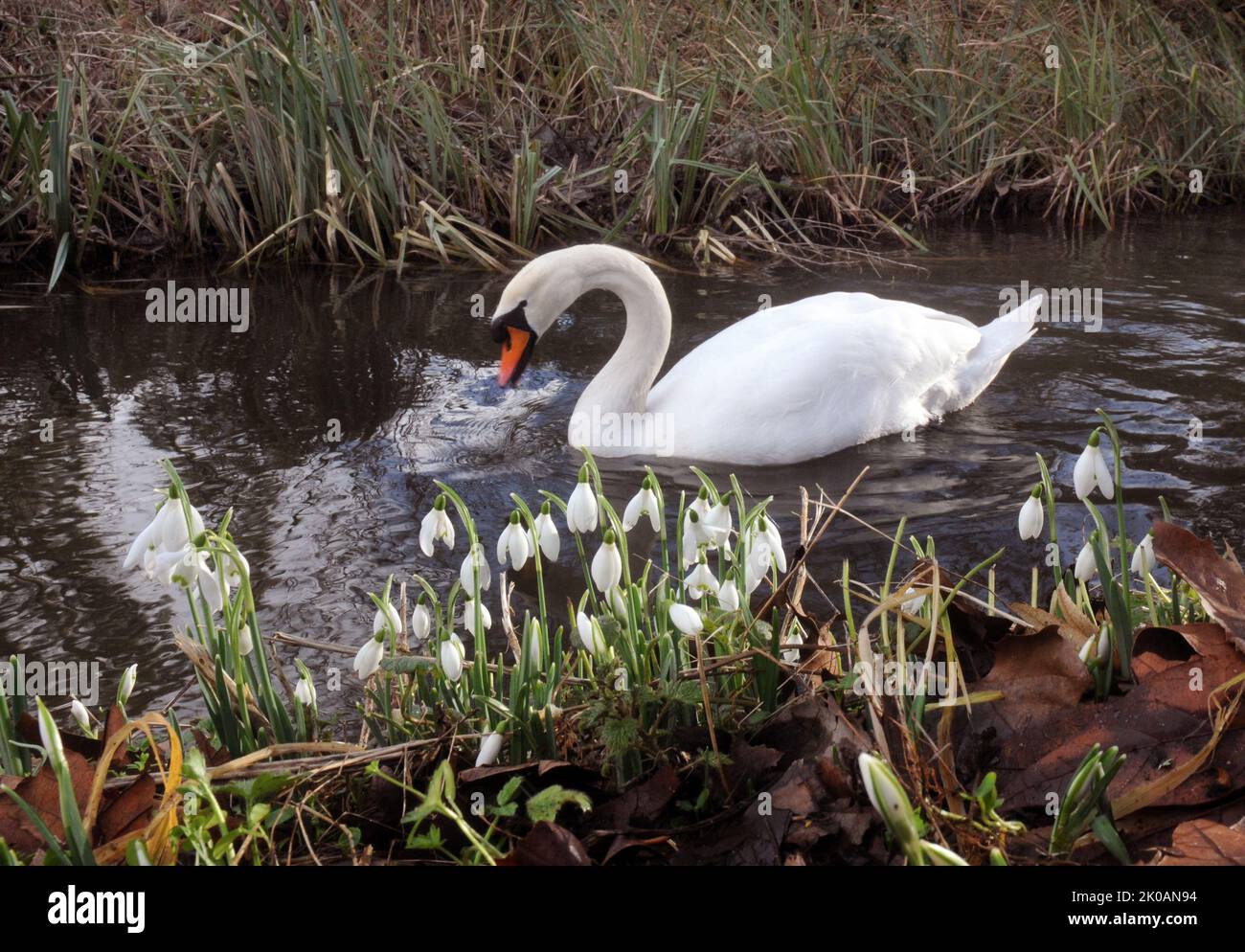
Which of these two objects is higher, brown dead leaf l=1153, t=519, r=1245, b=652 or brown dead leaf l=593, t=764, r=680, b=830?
brown dead leaf l=1153, t=519, r=1245, b=652

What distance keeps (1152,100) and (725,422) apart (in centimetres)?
633

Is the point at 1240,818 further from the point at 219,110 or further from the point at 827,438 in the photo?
the point at 219,110

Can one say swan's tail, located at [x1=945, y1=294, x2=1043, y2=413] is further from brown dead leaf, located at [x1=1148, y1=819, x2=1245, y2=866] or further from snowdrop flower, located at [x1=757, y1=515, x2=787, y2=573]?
brown dead leaf, located at [x1=1148, y1=819, x2=1245, y2=866]

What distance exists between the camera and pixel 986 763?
2.18m

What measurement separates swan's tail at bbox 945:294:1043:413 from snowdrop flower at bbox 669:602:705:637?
387cm

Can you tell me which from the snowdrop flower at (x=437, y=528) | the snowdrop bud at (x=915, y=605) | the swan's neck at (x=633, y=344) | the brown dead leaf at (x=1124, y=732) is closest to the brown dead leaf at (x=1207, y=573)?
the brown dead leaf at (x=1124, y=732)

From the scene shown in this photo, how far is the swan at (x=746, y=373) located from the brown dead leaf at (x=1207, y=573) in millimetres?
2945

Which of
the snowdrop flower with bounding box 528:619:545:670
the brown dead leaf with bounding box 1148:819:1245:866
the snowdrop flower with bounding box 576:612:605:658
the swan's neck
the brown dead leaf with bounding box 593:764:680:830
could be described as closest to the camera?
the brown dead leaf with bounding box 1148:819:1245:866

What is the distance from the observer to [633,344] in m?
5.46

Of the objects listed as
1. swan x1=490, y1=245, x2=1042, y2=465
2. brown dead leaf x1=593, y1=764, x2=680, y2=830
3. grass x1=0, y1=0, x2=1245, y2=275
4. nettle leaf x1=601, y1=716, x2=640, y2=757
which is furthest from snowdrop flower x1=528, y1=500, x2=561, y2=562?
grass x1=0, y1=0, x2=1245, y2=275

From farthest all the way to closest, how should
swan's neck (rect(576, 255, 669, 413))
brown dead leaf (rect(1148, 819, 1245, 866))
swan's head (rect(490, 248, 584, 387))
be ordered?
1. swan's neck (rect(576, 255, 669, 413))
2. swan's head (rect(490, 248, 584, 387))
3. brown dead leaf (rect(1148, 819, 1245, 866))

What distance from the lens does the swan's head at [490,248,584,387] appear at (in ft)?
16.7

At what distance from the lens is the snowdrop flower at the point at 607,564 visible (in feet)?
7.60

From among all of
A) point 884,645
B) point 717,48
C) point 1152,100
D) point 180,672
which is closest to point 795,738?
point 884,645
